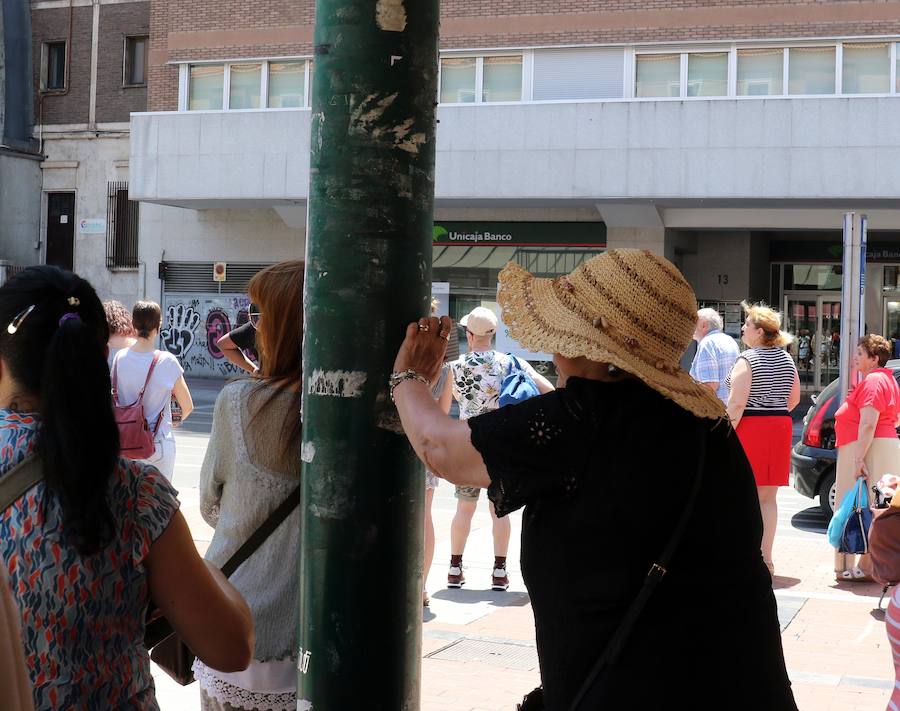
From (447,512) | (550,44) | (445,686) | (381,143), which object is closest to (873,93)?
(550,44)

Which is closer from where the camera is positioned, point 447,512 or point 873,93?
point 447,512

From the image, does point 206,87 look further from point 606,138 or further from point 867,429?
point 867,429

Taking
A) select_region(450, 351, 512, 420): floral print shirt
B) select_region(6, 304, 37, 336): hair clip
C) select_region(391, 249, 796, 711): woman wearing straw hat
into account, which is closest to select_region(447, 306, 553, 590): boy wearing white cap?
select_region(450, 351, 512, 420): floral print shirt

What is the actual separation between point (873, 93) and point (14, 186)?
2302 centimetres

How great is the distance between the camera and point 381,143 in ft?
8.60

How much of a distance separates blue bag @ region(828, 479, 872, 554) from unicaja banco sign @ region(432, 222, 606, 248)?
17513mm

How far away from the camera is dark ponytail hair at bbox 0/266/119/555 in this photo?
6.73 ft

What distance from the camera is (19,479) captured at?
2055mm

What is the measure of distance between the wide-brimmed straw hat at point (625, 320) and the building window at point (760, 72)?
2197 centimetres

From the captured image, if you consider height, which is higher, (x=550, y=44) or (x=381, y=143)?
(x=550, y=44)

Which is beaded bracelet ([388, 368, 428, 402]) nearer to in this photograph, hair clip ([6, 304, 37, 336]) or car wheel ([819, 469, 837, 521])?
hair clip ([6, 304, 37, 336])

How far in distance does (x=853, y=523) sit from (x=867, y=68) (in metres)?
16.7

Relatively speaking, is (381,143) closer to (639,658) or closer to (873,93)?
(639,658)

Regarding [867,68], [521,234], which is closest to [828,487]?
[867,68]
